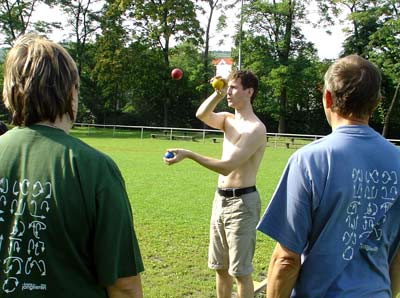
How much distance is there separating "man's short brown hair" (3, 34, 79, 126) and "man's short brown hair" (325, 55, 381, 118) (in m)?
1.16

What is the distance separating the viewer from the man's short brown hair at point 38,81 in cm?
187

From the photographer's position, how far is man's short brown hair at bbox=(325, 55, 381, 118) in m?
2.22

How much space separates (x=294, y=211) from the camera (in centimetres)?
221

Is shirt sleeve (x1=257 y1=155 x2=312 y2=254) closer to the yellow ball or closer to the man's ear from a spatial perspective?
the man's ear

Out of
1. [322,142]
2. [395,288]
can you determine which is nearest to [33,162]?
[322,142]

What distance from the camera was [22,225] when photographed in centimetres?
186

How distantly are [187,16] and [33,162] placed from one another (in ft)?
Answer: 132

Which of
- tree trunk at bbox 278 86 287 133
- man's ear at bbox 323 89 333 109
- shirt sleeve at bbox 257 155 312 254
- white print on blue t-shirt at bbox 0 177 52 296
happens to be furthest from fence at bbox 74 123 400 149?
white print on blue t-shirt at bbox 0 177 52 296

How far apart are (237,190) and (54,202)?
9.14 feet

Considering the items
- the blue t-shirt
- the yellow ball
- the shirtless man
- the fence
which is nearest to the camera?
the blue t-shirt

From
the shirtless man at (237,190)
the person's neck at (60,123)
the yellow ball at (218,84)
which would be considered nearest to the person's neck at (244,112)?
the shirtless man at (237,190)

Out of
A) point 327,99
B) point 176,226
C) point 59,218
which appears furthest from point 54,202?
point 176,226

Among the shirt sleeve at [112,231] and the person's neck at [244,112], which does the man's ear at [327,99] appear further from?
the person's neck at [244,112]

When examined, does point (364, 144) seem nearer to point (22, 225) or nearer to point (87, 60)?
point (22, 225)
